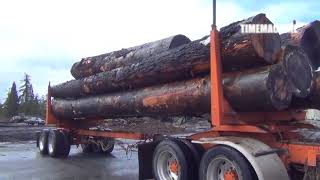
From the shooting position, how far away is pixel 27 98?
81062 millimetres

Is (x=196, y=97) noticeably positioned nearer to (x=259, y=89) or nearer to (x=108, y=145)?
(x=259, y=89)

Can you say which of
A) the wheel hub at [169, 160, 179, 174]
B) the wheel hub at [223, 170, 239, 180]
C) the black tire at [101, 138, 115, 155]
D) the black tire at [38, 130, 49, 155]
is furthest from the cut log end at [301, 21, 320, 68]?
the black tire at [38, 130, 49, 155]

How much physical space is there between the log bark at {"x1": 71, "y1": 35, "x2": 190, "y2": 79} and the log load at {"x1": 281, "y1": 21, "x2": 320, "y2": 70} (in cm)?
212

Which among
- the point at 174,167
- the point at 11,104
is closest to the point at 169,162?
the point at 174,167

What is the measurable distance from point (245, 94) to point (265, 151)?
90cm

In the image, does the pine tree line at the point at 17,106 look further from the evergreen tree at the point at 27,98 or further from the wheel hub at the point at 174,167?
the wheel hub at the point at 174,167

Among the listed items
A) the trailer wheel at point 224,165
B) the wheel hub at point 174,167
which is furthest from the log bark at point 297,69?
the wheel hub at point 174,167

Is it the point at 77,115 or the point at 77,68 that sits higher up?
the point at 77,68

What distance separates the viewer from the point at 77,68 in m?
12.9

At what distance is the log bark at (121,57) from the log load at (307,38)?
6.95 feet

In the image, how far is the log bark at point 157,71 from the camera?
26.9 ft

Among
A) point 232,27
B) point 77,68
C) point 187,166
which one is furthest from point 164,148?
point 77,68

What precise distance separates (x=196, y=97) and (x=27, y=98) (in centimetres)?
7621

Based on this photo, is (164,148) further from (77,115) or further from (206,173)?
(77,115)
